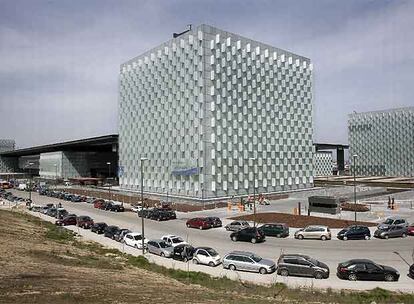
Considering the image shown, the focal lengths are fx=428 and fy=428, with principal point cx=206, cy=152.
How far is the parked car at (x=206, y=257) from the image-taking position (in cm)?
3281

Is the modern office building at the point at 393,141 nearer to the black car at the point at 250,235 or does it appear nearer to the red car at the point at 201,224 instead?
the red car at the point at 201,224

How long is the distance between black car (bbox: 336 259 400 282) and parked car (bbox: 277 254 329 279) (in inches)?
49.8

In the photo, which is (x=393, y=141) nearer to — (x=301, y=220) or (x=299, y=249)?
(x=301, y=220)

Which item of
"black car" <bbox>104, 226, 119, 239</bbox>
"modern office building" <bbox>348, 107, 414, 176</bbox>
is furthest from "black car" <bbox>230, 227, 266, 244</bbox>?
"modern office building" <bbox>348, 107, 414, 176</bbox>

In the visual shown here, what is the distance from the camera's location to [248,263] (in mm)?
30312

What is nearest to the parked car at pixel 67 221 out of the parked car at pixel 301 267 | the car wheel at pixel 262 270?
the car wheel at pixel 262 270

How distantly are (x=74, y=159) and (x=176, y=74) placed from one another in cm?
8809

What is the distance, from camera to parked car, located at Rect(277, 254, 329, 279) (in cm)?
2825

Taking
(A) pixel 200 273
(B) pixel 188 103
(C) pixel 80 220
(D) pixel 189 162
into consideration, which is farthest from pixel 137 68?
(A) pixel 200 273

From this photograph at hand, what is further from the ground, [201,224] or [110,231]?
[201,224]

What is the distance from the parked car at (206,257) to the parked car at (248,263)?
124 centimetres

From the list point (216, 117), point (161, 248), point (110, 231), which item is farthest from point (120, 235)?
point (216, 117)

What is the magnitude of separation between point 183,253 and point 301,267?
415 inches

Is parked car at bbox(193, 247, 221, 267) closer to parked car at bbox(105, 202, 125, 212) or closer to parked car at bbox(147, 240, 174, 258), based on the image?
parked car at bbox(147, 240, 174, 258)
